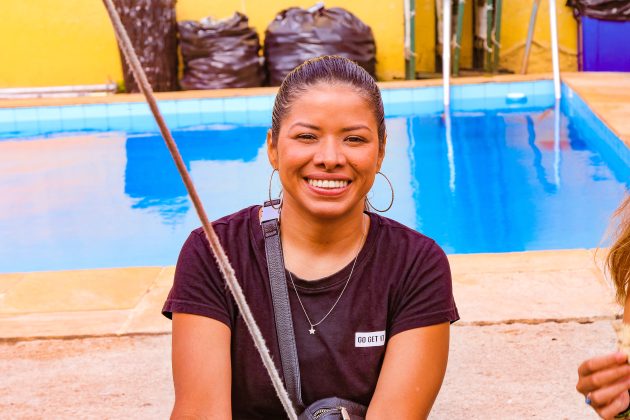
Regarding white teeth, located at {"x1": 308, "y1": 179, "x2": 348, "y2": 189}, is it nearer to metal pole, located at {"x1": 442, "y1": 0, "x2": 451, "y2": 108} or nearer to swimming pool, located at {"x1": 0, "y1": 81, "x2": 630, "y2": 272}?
swimming pool, located at {"x1": 0, "y1": 81, "x2": 630, "y2": 272}

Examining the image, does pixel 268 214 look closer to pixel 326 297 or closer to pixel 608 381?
pixel 326 297

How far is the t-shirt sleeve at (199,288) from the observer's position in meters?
1.88

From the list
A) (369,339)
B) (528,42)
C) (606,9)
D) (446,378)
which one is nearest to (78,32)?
(528,42)

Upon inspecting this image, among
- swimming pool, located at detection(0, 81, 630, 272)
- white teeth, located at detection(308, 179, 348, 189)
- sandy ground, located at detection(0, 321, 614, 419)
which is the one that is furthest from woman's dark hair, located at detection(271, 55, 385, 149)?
swimming pool, located at detection(0, 81, 630, 272)

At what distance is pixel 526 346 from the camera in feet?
9.52

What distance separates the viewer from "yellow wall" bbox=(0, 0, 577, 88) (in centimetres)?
956

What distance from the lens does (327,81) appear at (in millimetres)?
1874

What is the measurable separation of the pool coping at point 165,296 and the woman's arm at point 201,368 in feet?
4.21

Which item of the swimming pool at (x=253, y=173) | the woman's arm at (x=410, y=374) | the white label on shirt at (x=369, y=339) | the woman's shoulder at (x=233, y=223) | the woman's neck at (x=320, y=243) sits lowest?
the swimming pool at (x=253, y=173)

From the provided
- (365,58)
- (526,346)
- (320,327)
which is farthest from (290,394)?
(365,58)

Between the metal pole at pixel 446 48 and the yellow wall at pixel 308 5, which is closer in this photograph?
the metal pole at pixel 446 48

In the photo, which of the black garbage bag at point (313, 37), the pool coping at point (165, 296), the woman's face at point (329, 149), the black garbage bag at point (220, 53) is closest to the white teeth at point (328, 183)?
the woman's face at point (329, 149)

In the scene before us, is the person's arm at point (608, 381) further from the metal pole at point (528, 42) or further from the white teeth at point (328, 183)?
the metal pole at point (528, 42)

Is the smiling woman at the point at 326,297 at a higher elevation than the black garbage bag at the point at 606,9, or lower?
higher
